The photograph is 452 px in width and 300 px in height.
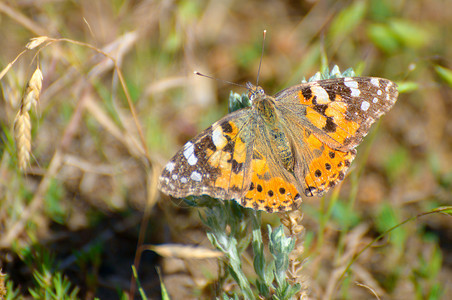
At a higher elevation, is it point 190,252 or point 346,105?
point 346,105

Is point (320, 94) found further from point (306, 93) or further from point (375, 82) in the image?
point (375, 82)

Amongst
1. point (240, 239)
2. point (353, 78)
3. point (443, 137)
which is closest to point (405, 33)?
point (443, 137)

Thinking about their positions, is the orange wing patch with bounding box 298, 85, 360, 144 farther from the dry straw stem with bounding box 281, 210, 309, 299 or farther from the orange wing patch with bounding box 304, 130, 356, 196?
the dry straw stem with bounding box 281, 210, 309, 299

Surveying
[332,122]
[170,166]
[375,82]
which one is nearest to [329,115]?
[332,122]

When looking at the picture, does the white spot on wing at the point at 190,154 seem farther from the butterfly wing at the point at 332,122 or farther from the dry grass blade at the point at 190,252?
the butterfly wing at the point at 332,122

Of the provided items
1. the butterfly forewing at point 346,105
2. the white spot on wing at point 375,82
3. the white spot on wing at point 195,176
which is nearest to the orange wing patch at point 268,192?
the white spot on wing at point 195,176

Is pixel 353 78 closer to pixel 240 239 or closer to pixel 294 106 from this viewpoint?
pixel 294 106
